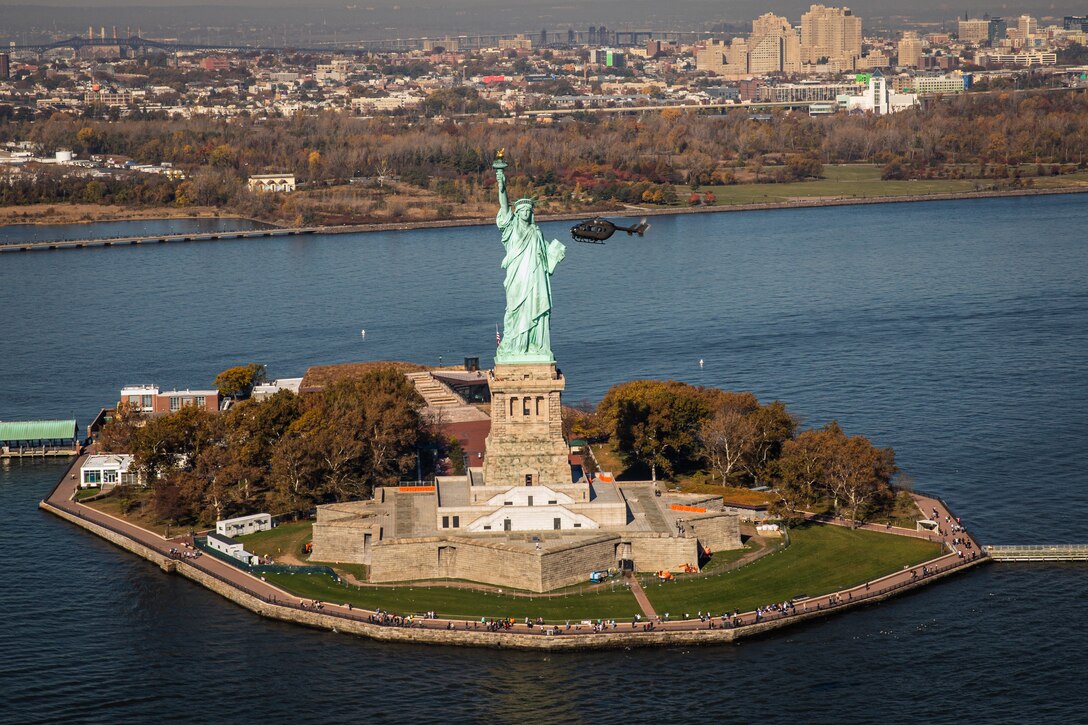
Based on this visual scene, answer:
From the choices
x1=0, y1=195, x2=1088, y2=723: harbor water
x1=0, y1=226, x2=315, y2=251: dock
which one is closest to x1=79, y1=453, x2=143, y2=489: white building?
x1=0, y1=195, x2=1088, y2=723: harbor water

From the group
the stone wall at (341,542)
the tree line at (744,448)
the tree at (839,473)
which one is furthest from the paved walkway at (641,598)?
the tree at (839,473)

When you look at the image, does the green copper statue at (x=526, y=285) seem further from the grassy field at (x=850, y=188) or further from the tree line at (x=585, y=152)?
the grassy field at (x=850, y=188)

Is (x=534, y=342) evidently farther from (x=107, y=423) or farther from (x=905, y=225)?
(x=905, y=225)

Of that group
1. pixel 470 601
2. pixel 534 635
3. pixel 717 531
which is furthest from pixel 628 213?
pixel 534 635

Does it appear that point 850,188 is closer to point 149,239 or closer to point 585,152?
point 585,152

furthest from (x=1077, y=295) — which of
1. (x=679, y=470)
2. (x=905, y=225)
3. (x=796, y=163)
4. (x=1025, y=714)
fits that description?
(x=796, y=163)
